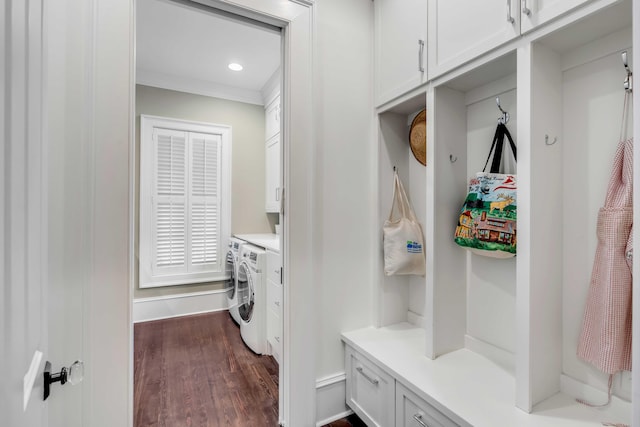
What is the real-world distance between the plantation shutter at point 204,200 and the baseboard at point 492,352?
2962 mm

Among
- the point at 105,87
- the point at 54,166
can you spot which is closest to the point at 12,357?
the point at 54,166

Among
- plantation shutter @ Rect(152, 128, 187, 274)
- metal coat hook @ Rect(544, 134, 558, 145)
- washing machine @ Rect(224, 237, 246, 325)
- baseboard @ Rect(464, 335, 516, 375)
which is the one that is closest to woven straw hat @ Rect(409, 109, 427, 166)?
metal coat hook @ Rect(544, 134, 558, 145)

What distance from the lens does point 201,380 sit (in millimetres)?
2145

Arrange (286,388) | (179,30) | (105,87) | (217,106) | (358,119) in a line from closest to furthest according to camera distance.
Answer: (105,87) → (286,388) → (358,119) → (179,30) → (217,106)

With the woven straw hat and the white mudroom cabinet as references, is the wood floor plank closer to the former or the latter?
the white mudroom cabinet

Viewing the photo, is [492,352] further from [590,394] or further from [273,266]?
[273,266]

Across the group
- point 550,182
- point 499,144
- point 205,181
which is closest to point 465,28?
point 499,144

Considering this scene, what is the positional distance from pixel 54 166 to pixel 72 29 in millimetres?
525

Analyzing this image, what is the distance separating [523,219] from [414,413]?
92 cm

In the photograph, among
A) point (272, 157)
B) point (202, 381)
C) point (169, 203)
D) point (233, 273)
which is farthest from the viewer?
point (272, 157)

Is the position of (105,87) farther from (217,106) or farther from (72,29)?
(217,106)

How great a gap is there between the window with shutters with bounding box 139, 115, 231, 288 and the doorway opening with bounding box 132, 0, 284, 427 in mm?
11

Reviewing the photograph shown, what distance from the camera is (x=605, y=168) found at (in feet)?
3.60

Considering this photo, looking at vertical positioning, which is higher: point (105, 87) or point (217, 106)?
point (217, 106)
